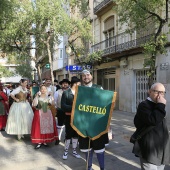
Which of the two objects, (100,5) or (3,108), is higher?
(100,5)

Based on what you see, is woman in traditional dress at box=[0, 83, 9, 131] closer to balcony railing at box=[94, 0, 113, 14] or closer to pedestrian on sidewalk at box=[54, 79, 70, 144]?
pedestrian on sidewalk at box=[54, 79, 70, 144]

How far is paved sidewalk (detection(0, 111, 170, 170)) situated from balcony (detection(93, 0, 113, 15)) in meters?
10.0

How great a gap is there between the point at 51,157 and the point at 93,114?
2.02 meters

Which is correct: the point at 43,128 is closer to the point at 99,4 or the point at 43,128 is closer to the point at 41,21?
the point at 41,21

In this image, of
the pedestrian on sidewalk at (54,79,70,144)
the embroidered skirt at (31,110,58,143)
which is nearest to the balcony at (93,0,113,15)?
the pedestrian on sidewalk at (54,79,70,144)

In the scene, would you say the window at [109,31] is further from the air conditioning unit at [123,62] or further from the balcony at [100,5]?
the air conditioning unit at [123,62]

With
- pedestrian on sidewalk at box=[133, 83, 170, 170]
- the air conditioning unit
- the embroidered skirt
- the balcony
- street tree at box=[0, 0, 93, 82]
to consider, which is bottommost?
the embroidered skirt

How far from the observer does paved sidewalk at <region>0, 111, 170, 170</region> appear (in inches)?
185

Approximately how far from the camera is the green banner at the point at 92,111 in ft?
12.3

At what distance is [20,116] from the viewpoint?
6758 mm

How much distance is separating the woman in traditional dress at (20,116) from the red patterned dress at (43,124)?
0.74 meters

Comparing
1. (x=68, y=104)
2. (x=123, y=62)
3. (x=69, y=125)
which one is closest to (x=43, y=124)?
(x=69, y=125)

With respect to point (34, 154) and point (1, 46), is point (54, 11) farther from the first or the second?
point (34, 154)

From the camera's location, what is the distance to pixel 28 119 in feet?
22.3
